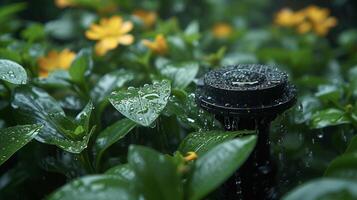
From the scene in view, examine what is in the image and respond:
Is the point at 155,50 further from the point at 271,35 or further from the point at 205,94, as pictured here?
the point at 271,35

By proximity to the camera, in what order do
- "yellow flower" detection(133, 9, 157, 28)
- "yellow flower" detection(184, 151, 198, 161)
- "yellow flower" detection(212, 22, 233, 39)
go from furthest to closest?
"yellow flower" detection(212, 22, 233, 39) < "yellow flower" detection(133, 9, 157, 28) < "yellow flower" detection(184, 151, 198, 161)

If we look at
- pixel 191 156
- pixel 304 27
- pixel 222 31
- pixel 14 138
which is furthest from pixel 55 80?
pixel 304 27

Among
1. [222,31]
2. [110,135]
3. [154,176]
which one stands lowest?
[222,31]

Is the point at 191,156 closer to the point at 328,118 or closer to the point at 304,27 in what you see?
the point at 328,118

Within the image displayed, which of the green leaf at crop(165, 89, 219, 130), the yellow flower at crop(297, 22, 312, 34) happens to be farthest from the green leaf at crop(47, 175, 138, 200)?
the yellow flower at crop(297, 22, 312, 34)

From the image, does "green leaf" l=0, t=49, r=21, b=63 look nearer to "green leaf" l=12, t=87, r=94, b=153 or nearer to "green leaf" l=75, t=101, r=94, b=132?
"green leaf" l=12, t=87, r=94, b=153
